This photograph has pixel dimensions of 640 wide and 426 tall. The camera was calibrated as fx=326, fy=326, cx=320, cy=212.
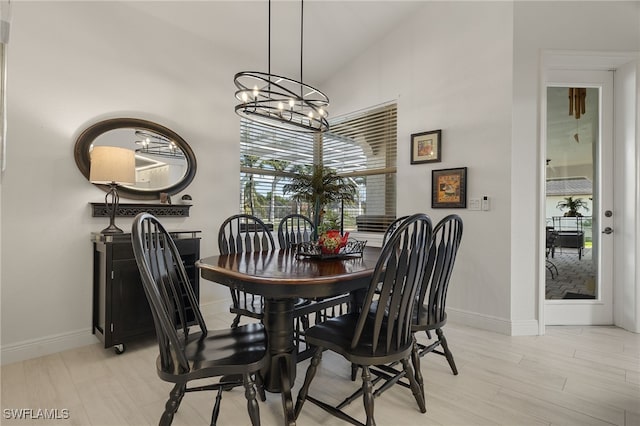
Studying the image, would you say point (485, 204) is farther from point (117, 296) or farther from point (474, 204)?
point (117, 296)

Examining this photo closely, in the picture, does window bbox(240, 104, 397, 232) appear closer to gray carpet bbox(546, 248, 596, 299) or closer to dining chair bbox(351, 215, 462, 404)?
gray carpet bbox(546, 248, 596, 299)

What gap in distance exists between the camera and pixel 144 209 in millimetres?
3064

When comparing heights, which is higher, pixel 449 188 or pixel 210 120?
pixel 210 120

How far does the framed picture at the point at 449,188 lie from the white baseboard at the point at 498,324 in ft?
3.54

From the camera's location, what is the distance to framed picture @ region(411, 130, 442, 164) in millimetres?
3469

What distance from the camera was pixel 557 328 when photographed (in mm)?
3117

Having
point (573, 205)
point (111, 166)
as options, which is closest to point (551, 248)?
point (573, 205)

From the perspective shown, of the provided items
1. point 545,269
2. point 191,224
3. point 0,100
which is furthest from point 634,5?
point 0,100

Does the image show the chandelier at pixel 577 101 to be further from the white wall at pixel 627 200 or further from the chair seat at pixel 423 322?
the chair seat at pixel 423 322

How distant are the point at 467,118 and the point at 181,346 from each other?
3.17 meters

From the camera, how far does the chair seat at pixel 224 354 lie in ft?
4.38

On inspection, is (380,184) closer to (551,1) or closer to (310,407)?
(551,1)

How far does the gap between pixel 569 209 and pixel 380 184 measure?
2016 mm

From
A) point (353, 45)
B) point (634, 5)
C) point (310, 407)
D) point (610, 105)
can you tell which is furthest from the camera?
point (353, 45)
